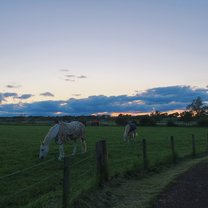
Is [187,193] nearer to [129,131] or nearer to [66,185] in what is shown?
[66,185]

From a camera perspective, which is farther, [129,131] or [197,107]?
[197,107]

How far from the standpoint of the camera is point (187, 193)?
993 cm

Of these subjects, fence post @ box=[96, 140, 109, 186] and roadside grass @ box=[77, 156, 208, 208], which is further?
fence post @ box=[96, 140, 109, 186]

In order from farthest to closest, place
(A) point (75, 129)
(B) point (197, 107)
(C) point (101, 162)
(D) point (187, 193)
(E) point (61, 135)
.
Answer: (B) point (197, 107) → (A) point (75, 129) → (E) point (61, 135) → (C) point (101, 162) → (D) point (187, 193)

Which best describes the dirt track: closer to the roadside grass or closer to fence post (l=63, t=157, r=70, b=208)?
the roadside grass

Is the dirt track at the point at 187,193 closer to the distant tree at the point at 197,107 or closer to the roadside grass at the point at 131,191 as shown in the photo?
the roadside grass at the point at 131,191

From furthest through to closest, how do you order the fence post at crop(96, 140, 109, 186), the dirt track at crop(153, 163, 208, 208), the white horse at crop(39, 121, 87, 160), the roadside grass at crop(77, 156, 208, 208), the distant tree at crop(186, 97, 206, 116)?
the distant tree at crop(186, 97, 206, 116)
the white horse at crop(39, 121, 87, 160)
the fence post at crop(96, 140, 109, 186)
the roadside grass at crop(77, 156, 208, 208)
the dirt track at crop(153, 163, 208, 208)

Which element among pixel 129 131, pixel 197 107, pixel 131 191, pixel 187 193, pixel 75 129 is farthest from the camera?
pixel 197 107

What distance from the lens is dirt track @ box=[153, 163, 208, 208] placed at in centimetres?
867

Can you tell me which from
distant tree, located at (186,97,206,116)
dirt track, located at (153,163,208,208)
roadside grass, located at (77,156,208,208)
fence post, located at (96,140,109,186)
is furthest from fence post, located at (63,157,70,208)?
distant tree, located at (186,97,206,116)

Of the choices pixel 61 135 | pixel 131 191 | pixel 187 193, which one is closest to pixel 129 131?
pixel 61 135

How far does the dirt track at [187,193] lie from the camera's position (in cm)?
867

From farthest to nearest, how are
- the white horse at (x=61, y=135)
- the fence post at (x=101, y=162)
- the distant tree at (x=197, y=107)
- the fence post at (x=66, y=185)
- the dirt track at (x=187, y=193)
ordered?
the distant tree at (x=197, y=107)
the white horse at (x=61, y=135)
the fence post at (x=101, y=162)
the dirt track at (x=187, y=193)
the fence post at (x=66, y=185)

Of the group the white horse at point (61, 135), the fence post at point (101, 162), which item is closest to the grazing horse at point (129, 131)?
the white horse at point (61, 135)
